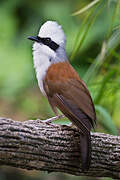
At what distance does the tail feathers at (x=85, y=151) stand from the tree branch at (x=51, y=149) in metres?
0.10

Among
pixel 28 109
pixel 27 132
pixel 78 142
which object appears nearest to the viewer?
pixel 27 132

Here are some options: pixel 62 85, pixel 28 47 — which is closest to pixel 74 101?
pixel 62 85

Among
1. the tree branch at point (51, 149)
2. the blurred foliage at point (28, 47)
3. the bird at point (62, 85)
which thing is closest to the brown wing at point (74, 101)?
the bird at point (62, 85)

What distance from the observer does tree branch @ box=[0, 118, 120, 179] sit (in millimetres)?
2645

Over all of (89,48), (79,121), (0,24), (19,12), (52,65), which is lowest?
(79,121)

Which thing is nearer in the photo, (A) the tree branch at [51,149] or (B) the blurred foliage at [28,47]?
(A) the tree branch at [51,149]

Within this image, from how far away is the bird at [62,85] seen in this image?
9.30ft

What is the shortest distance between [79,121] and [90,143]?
6.3 inches

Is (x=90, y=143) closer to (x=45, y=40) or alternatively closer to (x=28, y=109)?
(x=45, y=40)

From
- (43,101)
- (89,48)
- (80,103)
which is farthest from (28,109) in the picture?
(80,103)

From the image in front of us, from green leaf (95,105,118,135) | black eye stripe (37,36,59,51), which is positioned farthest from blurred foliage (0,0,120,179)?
black eye stripe (37,36,59,51)

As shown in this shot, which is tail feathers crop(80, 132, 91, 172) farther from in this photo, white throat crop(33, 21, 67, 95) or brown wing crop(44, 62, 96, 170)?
white throat crop(33, 21, 67, 95)

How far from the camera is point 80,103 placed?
300 centimetres

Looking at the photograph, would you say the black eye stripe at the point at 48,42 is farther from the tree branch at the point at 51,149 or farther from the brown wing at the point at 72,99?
the tree branch at the point at 51,149
